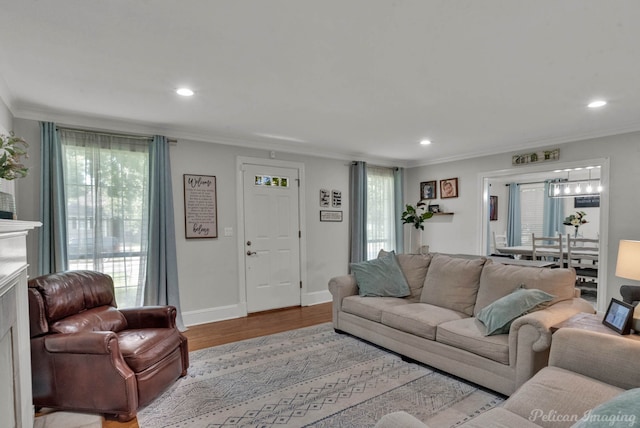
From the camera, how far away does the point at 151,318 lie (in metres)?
2.88

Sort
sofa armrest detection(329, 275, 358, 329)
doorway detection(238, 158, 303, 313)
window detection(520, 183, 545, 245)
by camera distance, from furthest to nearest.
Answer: window detection(520, 183, 545, 245) < doorway detection(238, 158, 303, 313) < sofa armrest detection(329, 275, 358, 329)

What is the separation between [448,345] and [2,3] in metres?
3.51

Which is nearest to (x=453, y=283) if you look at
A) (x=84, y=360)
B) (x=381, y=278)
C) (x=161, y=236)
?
(x=381, y=278)

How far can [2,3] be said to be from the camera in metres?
1.66

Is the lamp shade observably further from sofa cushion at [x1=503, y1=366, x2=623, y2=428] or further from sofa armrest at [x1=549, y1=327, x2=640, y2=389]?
sofa cushion at [x1=503, y1=366, x2=623, y2=428]

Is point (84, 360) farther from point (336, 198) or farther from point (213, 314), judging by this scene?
point (336, 198)

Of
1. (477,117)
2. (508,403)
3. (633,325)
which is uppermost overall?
(477,117)

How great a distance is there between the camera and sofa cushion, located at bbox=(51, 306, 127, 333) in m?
2.40

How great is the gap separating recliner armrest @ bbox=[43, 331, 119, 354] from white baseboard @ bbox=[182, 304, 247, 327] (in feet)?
6.29

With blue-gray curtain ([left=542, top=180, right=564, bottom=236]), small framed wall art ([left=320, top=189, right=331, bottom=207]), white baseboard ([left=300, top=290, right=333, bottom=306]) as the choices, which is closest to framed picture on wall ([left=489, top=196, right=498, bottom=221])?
blue-gray curtain ([left=542, top=180, right=564, bottom=236])

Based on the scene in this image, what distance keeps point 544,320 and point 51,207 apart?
4329mm

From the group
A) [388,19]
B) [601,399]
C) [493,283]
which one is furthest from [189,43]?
[493,283]

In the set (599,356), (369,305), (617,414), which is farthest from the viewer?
(369,305)

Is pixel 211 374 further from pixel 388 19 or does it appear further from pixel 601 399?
pixel 388 19
